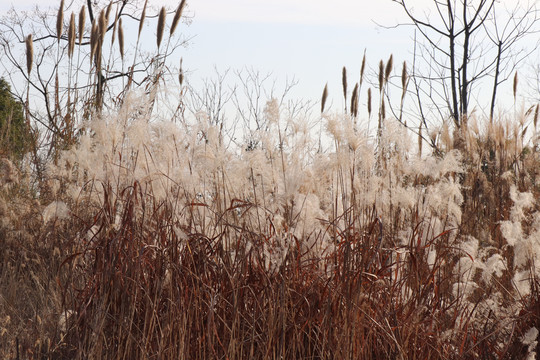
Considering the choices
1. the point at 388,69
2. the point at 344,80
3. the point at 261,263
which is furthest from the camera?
the point at 388,69

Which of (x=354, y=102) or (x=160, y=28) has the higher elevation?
(x=160, y=28)

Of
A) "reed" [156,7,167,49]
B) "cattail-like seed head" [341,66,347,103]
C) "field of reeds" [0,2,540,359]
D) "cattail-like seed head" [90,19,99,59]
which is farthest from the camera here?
"cattail-like seed head" [90,19,99,59]

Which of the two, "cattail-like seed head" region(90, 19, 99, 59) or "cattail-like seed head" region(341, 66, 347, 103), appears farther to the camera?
"cattail-like seed head" region(90, 19, 99, 59)

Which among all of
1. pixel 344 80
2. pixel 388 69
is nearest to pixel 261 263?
Answer: pixel 344 80

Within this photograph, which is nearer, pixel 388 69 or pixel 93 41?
pixel 93 41

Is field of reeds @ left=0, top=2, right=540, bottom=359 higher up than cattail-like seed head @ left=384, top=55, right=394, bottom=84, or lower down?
lower down

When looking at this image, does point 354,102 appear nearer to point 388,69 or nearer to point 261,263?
point 388,69

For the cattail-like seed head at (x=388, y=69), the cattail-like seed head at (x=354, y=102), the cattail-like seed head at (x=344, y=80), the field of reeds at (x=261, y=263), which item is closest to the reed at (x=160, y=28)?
the field of reeds at (x=261, y=263)

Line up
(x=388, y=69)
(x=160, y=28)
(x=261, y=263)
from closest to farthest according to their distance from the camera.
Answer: (x=261, y=263), (x=160, y=28), (x=388, y=69)

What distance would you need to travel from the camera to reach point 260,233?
8.27ft

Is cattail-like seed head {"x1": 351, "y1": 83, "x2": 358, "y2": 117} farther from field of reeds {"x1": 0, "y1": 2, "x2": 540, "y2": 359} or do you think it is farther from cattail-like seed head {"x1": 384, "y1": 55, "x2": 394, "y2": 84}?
field of reeds {"x1": 0, "y1": 2, "x2": 540, "y2": 359}

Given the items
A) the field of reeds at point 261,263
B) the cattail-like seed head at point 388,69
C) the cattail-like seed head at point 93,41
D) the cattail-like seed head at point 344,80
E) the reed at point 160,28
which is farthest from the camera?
the cattail-like seed head at point 388,69

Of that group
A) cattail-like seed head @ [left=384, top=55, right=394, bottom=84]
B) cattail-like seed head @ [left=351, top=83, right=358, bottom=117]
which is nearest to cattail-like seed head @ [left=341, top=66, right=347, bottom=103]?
cattail-like seed head @ [left=351, top=83, right=358, bottom=117]

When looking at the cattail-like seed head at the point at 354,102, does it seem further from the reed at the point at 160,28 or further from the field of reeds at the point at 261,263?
the reed at the point at 160,28
